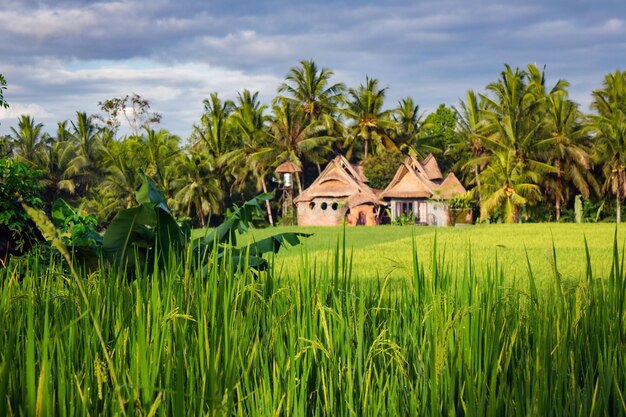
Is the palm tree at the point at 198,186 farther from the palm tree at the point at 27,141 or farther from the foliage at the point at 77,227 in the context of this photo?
the foliage at the point at 77,227

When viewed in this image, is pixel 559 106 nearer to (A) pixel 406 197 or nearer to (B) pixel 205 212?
(A) pixel 406 197

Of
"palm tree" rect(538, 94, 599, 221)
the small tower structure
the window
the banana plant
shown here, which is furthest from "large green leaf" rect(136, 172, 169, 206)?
the window

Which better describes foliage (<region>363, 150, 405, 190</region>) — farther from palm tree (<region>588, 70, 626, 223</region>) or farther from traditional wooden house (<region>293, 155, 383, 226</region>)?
palm tree (<region>588, 70, 626, 223</region>)

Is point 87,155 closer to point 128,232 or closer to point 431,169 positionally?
point 431,169

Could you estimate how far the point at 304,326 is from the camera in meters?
2.63

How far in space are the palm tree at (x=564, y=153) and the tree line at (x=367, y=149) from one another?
72 millimetres

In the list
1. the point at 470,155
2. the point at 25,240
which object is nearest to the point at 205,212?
the point at 470,155

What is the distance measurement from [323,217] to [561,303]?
40.7m

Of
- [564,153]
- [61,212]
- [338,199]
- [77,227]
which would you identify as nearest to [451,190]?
[564,153]

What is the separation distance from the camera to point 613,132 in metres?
38.4

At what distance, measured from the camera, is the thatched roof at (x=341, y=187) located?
42.3 metres

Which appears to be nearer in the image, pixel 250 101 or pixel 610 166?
pixel 610 166

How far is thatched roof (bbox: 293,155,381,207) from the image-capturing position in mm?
42312

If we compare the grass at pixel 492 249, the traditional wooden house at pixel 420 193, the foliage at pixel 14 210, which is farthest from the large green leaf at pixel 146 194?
the traditional wooden house at pixel 420 193
